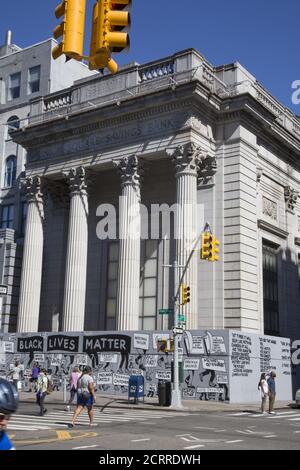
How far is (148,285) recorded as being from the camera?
37.6 metres

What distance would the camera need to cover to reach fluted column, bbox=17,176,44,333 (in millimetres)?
38438

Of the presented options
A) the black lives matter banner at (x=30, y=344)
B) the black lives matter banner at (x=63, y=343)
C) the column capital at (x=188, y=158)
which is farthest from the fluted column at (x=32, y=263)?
the column capital at (x=188, y=158)

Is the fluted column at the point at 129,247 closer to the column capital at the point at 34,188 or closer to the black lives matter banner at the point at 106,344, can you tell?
the black lives matter banner at the point at 106,344

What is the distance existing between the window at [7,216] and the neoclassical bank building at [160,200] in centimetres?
1138

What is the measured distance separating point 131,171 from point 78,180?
447 centimetres

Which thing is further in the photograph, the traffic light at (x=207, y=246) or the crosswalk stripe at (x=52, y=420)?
the traffic light at (x=207, y=246)

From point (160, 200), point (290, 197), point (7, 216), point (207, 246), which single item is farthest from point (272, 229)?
point (7, 216)

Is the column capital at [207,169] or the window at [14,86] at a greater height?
the window at [14,86]

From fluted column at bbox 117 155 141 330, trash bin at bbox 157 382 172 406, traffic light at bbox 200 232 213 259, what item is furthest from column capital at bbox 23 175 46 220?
traffic light at bbox 200 232 213 259

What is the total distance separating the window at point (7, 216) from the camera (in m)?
54.0

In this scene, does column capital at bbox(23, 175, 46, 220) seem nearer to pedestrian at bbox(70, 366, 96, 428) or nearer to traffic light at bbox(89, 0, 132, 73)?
pedestrian at bbox(70, 366, 96, 428)

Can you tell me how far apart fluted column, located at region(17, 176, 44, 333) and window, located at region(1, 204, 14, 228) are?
520 inches

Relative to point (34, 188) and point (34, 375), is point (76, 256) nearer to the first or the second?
Result: point (34, 188)
